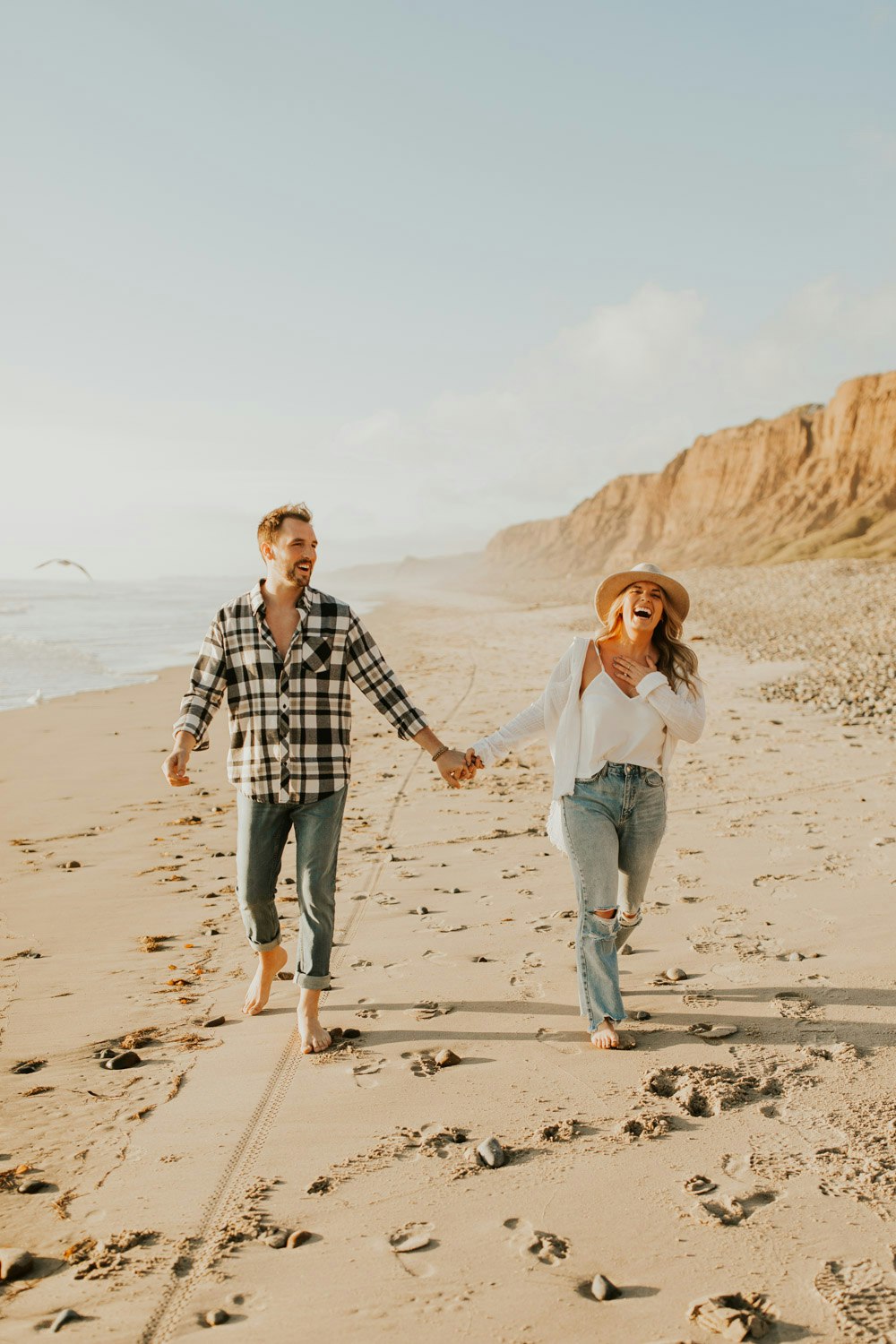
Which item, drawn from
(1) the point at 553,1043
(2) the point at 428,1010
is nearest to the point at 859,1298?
(1) the point at 553,1043

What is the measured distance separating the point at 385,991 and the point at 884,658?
42.8 feet

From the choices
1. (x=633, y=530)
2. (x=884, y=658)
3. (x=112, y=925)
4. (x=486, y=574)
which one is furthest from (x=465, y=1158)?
(x=486, y=574)

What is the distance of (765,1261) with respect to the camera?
2445 mm

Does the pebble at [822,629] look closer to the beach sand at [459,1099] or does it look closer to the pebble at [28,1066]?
the beach sand at [459,1099]

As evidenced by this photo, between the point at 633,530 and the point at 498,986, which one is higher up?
the point at 633,530

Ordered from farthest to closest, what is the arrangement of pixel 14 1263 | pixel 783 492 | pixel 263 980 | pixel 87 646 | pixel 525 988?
pixel 783 492 < pixel 87 646 < pixel 525 988 < pixel 263 980 < pixel 14 1263

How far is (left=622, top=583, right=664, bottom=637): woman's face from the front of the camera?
3814 millimetres

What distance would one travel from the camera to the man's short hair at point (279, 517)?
12.4ft

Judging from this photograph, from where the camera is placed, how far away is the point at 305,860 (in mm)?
3740

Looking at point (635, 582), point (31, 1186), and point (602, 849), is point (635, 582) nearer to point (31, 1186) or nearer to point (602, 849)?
point (602, 849)

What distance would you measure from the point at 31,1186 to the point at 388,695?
2185 millimetres

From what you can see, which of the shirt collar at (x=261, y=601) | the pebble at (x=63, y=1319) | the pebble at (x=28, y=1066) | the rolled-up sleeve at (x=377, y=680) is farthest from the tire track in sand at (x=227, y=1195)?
the shirt collar at (x=261, y=601)

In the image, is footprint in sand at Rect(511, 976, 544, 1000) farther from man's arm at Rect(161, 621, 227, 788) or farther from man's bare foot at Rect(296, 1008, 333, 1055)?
man's arm at Rect(161, 621, 227, 788)

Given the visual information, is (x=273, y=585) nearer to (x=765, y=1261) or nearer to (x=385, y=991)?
(x=385, y=991)
